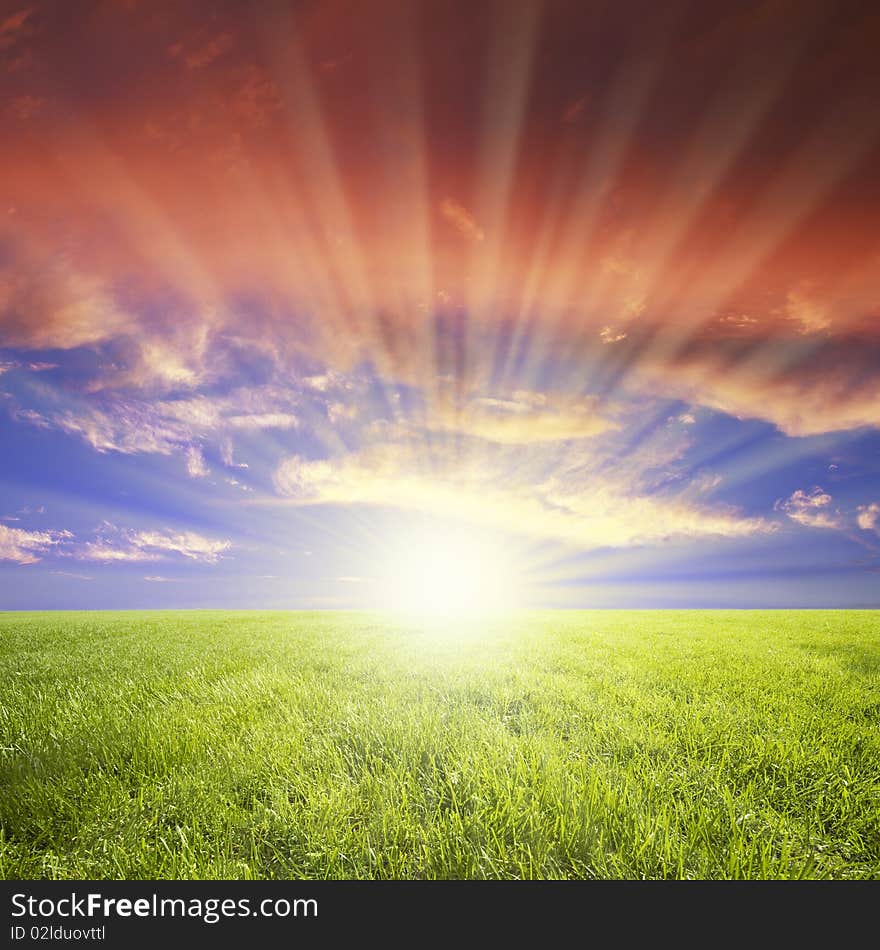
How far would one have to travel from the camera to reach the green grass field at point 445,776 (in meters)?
2.54

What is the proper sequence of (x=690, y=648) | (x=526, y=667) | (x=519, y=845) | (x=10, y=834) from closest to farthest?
(x=519, y=845)
(x=10, y=834)
(x=526, y=667)
(x=690, y=648)

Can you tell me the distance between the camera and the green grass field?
2541 mm

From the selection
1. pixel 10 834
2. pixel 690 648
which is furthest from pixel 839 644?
pixel 10 834

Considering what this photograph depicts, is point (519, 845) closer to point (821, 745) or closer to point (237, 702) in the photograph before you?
point (821, 745)

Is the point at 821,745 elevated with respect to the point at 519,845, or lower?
lower

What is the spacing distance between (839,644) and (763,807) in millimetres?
11119

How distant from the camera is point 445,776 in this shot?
11.3 ft

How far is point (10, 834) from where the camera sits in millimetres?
2969

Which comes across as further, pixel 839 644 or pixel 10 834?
pixel 839 644
